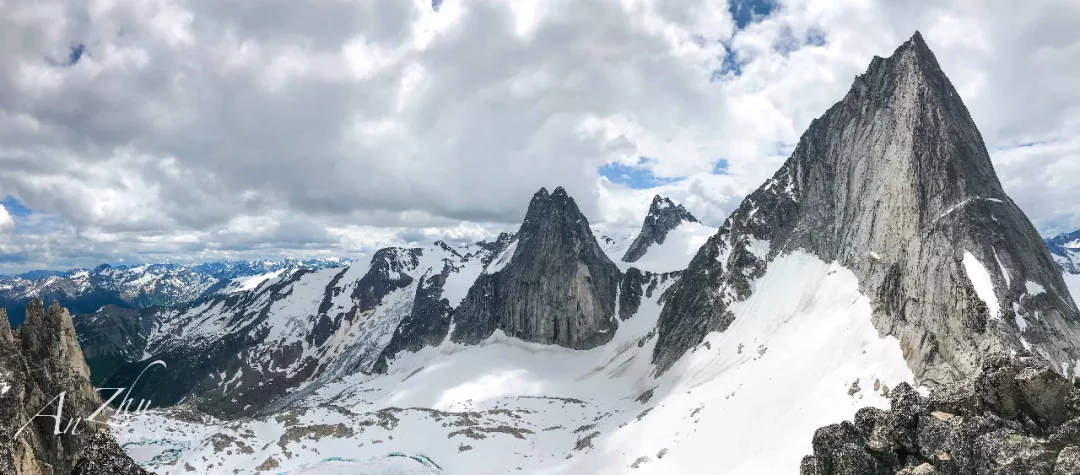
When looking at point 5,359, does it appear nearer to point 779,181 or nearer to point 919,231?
point 919,231

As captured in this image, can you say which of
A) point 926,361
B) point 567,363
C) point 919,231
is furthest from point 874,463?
point 567,363

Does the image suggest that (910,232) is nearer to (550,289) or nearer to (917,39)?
(917,39)

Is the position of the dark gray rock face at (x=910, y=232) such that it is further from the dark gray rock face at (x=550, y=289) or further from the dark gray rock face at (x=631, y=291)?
the dark gray rock face at (x=631, y=291)

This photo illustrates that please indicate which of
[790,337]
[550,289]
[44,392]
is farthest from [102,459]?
[550,289]

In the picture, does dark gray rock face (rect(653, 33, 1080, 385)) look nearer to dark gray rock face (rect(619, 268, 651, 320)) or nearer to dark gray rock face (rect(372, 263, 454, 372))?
dark gray rock face (rect(619, 268, 651, 320))

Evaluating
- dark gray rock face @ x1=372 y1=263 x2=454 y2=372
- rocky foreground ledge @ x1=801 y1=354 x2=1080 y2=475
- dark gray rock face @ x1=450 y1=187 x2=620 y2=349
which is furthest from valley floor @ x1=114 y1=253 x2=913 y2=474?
dark gray rock face @ x1=372 y1=263 x2=454 y2=372
